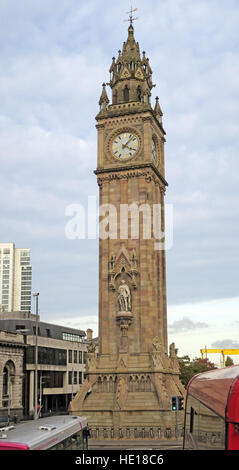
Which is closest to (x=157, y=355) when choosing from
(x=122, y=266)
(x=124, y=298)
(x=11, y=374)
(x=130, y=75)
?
(x=124, y=298)

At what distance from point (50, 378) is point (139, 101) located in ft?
181

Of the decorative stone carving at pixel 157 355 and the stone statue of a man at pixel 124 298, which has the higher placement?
the stone statue of a man at pixel 124 298

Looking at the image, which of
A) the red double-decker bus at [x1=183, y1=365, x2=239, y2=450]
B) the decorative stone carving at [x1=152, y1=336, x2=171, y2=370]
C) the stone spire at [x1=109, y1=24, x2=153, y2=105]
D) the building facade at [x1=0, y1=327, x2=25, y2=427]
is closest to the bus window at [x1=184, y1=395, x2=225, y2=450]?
the red double-decker bus at [x1=183, y1=365, x2=239, y2=450]

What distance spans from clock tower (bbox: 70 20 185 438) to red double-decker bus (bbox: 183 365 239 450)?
37.7 metres

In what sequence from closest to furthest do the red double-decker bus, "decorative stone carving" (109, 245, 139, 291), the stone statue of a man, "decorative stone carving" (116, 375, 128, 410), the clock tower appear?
the red double-decker bus < "decorative stone carving" (116, 375, 128, 410) < the clock tower < the stone statue of a man < "decorative stone carving" (109, 245, 139, 291)

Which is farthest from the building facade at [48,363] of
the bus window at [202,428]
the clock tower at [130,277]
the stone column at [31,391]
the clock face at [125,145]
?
the bus window at [202,428]

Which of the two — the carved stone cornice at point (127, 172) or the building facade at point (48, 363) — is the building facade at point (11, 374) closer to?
the building facade at point (48, 363)

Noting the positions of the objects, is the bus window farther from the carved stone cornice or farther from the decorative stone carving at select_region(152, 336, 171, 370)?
the carved stone cornice

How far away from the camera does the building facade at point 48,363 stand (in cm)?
8631

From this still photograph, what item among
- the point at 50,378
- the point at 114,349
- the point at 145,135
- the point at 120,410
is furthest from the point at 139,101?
the point at 50,378

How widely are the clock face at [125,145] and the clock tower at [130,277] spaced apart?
0.41ft

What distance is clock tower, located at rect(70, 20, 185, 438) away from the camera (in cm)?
5434

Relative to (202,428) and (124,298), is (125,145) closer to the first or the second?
(124,298)
